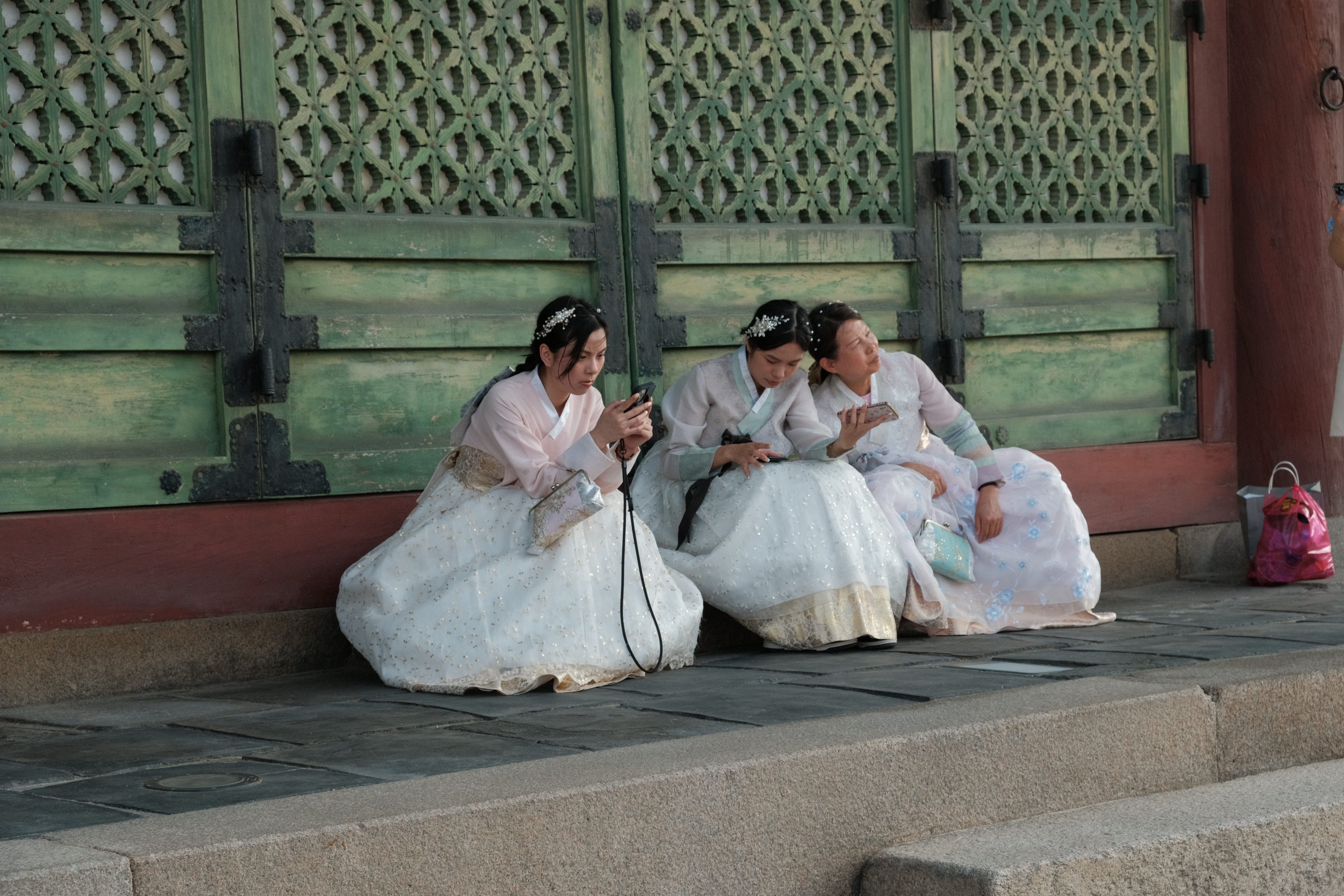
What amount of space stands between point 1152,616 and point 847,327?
1.52 meters

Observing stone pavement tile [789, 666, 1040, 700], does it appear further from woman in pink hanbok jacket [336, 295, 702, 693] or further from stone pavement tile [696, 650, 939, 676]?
woman in pink hanbok jacket [336, 295, 702, 693]

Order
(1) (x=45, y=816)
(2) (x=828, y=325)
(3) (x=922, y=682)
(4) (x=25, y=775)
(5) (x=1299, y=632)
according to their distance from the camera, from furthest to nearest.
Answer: (2) (x=828, y=325) < (5) (x=1299, y=632) < (3) (x=922, y=682) < (4) (x=25, y=775) < (1) (x=45, y=816)

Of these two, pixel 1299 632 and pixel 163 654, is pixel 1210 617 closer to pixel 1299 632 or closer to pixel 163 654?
pixel 1299 632

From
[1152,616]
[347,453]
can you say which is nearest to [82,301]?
[347,453]

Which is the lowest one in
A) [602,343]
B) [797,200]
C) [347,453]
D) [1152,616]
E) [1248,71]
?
[1152,616]

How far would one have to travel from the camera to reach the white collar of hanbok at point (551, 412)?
16.1 feet

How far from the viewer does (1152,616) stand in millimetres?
5875

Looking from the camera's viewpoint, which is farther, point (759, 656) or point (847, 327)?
point (847, 327)

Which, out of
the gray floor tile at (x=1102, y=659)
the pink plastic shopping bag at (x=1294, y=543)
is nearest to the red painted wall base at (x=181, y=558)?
the gray floor tile at (x=1102, y=659)

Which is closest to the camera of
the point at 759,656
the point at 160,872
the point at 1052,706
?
the point at 160,872

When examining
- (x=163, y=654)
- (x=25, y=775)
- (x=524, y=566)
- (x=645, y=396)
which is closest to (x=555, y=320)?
(x=645, y=396)

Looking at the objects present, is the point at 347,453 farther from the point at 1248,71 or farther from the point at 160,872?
the point at 1248,71

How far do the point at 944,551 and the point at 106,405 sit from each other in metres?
2.71

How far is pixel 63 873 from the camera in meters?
2.37
